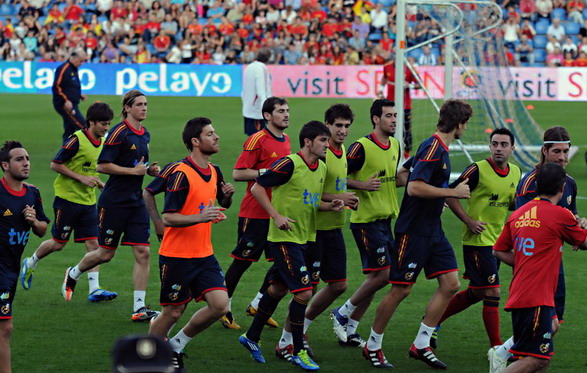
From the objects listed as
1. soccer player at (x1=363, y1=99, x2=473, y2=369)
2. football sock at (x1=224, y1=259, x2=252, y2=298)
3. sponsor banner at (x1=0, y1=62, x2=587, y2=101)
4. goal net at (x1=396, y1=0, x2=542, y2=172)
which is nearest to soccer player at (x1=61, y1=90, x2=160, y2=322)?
football sock at (x1=224, y1=259, x2=252, y2=298)

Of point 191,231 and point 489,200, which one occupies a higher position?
point 489,200

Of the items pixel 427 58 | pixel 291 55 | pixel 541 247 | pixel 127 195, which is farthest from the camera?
pixel 291 55

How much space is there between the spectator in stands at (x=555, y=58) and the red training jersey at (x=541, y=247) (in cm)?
2498

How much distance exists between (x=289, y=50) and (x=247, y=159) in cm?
2418

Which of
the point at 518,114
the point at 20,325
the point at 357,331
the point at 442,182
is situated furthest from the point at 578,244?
the point at 518,114

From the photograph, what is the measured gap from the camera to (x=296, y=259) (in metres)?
7.95

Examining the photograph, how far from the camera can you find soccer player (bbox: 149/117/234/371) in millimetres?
7555

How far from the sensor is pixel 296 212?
8062 mm

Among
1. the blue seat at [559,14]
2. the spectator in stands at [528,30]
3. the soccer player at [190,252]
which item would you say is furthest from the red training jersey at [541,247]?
the blue seat at [559,14]

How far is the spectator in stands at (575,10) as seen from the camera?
34031 millimetres

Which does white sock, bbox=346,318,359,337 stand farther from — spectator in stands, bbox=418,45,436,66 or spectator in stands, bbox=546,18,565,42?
spectator in stands, bbox=546,18,565,42

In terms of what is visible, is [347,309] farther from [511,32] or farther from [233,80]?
[511,32]

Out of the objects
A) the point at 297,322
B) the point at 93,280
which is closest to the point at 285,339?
the point at 297,322

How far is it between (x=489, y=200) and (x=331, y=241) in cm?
134
